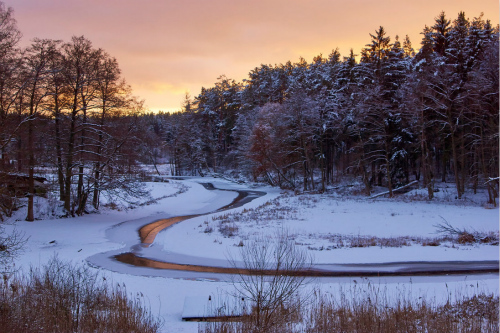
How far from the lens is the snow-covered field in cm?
993

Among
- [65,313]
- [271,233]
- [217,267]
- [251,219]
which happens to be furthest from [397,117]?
[65,313]

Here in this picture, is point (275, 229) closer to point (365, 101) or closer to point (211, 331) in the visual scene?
point (211, 331)

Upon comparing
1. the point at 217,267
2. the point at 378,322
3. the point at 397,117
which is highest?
the point at 397,117

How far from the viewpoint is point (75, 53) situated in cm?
2341

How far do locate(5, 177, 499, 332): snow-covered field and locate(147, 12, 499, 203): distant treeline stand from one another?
18.4 feet

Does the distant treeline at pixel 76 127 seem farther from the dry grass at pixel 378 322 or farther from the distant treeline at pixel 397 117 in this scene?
the distant treeline at pixel 397 117

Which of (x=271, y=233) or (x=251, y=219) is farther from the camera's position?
(x=251, y=219)

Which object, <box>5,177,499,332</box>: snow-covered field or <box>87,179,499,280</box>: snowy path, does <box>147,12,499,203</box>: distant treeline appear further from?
<box>87,179,499,280</box>: snowy path

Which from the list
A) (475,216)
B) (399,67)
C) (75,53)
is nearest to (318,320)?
(475,216)

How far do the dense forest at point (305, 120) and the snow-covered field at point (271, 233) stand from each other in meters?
2.70

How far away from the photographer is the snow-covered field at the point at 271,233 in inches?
391

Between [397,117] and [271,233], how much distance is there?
25126 mm

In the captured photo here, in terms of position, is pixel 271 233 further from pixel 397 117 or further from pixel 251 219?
pixel 397 117

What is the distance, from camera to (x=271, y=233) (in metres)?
18.3
